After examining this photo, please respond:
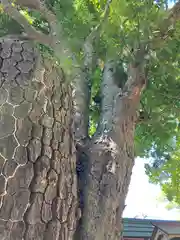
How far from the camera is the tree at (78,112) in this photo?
1.66m

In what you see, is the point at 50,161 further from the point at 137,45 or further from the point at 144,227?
the point at 144,227

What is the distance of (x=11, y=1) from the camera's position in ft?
11.7

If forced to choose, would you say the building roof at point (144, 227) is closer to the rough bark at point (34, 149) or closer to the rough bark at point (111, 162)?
the rough bark at point (111, 162)

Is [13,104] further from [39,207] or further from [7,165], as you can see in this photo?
[39,207]

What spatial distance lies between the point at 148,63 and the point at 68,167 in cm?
143

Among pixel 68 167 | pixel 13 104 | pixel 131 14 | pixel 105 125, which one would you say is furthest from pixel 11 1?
pixel 68 167

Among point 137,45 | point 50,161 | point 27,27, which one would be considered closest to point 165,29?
point 137,45

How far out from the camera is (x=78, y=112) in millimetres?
2789

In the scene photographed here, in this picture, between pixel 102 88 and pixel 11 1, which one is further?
pixel 11 1

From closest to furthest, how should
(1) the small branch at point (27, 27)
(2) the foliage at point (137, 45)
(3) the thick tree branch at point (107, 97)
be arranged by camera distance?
(3) the thick tree branch at point (107, 97), (2) the foliage at point (137, 45), (1) the small branch at point (27, 27)

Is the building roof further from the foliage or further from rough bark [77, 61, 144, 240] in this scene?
rough bark [77, 61, 144, 240]

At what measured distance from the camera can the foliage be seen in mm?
2951

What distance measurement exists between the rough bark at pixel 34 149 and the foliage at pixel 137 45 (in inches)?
29.2

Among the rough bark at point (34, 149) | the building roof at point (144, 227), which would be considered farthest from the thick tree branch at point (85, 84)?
the building roof at point (144, 227)
